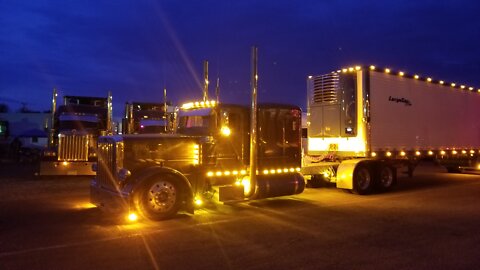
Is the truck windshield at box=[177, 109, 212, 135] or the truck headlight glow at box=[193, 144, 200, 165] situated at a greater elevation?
the truck windshield at box=[177, 109, 212, 135]

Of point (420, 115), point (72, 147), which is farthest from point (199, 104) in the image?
point (72, 147)

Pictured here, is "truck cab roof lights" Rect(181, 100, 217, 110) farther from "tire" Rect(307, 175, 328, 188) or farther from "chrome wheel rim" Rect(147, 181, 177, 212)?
"tire" Rect(307, 175, 328, 188)

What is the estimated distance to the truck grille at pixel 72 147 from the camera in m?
19.6

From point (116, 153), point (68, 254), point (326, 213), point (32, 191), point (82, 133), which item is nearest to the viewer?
point (68, 254)

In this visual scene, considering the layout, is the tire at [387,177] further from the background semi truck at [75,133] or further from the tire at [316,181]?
the background semi truck at [75,133]

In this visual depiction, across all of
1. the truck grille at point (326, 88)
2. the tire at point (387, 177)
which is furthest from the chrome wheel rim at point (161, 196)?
the tire at point (387, 177)

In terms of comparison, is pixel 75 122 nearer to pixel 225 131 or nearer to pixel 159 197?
pixel 225 131

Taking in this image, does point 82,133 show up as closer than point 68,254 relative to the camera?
No

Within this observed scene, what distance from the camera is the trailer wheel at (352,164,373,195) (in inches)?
581

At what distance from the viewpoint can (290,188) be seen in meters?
12.6

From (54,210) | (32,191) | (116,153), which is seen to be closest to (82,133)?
(32,191)

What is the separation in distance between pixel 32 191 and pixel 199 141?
25.4ft

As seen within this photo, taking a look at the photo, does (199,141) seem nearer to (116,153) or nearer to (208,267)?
(116,153)

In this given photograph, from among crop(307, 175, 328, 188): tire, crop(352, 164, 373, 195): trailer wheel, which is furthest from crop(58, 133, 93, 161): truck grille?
crop(352, 164, 373, 195): trailer wheel
